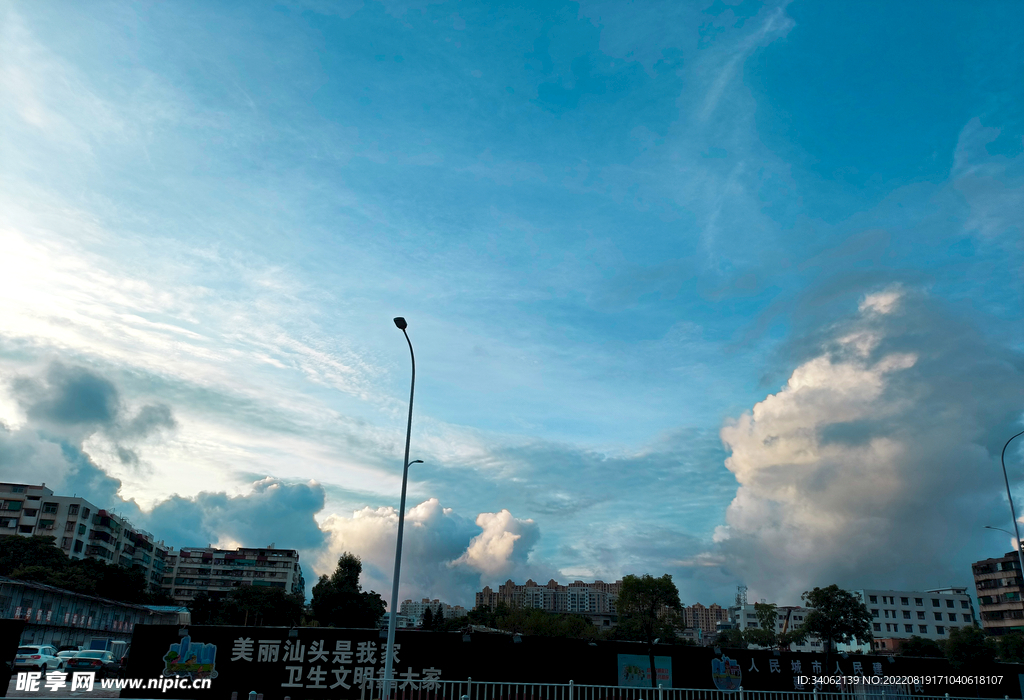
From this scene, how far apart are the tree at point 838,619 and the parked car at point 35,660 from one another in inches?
3401

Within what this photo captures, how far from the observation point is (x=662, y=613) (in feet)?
346

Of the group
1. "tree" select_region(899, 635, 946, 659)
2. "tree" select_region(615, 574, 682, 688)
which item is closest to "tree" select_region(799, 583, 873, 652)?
"tree" select_region(899, 635, 946, 659)

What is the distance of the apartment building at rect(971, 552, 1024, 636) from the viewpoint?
4284 inches

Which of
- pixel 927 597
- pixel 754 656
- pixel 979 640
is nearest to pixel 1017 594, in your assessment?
pixel 927 597

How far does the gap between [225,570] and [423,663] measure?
14626 centimetres

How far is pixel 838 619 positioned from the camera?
87.2 m

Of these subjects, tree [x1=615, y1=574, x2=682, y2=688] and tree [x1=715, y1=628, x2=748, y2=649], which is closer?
tree [x1=615, y1=574, x2=682, y2=688]

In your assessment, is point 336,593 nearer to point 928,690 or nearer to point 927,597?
point 928,690

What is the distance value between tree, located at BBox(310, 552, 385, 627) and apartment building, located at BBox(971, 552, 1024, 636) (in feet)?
337

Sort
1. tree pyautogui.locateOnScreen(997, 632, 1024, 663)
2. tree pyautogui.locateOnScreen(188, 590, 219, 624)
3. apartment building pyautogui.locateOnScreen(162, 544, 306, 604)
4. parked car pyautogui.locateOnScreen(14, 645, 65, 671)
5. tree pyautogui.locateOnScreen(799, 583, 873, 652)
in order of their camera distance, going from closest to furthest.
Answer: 1. parked car pyautogui.locateOnScreen(14, 645, 65, 671)
2. tree pyautogui.locateOnScreen(997, 632, 1024, 663)
3. tree pyautogui.locateOnScreen(799, 583, 873, 652)
4. tree pyautogui.locateOnScreen(188, 590, 219, 624)
5. apartment building pyautogui.locateOnScreen(162, 544, 306, 604)

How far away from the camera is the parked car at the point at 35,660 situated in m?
31.8

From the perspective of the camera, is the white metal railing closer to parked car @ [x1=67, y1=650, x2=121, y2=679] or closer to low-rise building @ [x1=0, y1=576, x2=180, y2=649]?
parked car @ [x1=67, y1=650, x2=121, y2=679]

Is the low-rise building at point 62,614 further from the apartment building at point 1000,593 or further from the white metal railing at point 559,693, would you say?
the apartment building at point 1000,593

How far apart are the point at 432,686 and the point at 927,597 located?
150547mm
